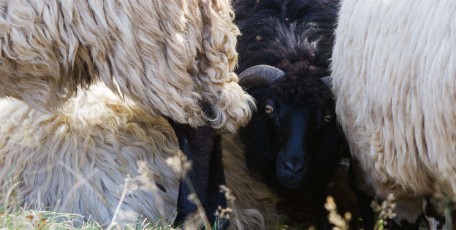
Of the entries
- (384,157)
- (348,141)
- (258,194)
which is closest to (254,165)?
(258,194)

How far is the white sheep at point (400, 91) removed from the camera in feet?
13.3

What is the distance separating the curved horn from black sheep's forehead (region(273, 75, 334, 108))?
0.29ft

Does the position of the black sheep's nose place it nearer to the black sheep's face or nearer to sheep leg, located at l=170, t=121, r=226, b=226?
the black sheep's face

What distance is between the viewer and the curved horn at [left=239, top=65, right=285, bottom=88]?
5.53 m

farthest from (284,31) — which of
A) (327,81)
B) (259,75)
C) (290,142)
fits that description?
(290,142)

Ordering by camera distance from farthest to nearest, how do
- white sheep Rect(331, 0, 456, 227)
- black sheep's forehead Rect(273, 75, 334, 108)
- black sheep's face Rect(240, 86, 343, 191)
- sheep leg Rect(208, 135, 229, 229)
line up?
black sheep's forehead Rect(273, 75, 334, 108) < black sheep's face Rect(240, 86, 343, 191) < sheep leg Rect(208, 135, 229, 229) < white sheep Rect(331, 0, 456, 227)

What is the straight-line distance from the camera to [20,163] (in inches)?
211

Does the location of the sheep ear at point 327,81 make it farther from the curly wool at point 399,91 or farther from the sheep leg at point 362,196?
the sheep leg at point 362,196

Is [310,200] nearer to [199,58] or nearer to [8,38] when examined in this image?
[199,58]

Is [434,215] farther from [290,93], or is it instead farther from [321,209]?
[290,93]

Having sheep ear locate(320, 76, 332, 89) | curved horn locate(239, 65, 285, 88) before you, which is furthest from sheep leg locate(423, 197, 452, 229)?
curved horn locate(239, 65, 285, 88)

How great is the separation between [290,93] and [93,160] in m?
1.15

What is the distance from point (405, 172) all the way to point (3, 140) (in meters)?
2.33

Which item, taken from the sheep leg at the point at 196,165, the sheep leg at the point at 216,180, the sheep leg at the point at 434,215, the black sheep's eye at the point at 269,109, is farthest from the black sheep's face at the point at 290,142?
the sheep leg at the point at 434,215
